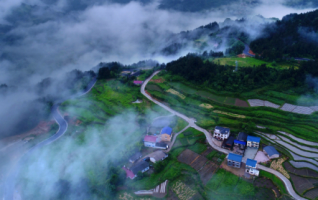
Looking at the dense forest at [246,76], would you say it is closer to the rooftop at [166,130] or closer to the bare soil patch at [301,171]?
the rooftop at [166,130]

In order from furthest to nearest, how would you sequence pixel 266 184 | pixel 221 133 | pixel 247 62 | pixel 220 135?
1. pixel 247 62
2. pixel 220 135
3. pixel 221 133
4. pixel 266 184

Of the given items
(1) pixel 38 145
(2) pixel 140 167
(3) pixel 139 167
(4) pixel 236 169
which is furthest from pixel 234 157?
(1) pixel 38 145

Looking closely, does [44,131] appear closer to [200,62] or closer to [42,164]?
[42,164]

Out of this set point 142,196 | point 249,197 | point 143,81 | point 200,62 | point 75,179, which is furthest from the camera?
point 143,81

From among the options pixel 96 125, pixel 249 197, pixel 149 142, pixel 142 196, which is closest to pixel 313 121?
pixel 249 197

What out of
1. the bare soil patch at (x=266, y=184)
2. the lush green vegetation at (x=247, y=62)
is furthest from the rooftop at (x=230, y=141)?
the lush green vegetation at (x=247, y=62)

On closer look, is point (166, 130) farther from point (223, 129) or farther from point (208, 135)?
point (223, 129)
